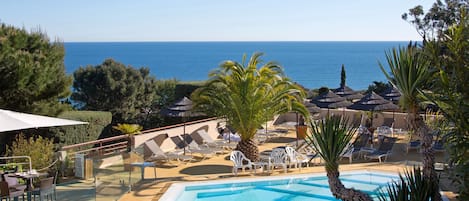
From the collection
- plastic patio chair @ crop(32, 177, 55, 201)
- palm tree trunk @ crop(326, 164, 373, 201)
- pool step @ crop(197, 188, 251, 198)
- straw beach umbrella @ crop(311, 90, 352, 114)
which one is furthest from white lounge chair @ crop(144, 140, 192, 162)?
palm tree trunk @ crop(326, 164, 373, 201)

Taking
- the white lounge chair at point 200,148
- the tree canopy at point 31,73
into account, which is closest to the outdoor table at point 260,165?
the white lounge chair at point 200,148

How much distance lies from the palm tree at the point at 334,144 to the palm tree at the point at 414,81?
88 cm

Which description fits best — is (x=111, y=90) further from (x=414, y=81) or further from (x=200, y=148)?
(x=414, y=81)

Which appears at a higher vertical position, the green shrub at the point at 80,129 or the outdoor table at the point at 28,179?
the green shrub at the point at 80,129

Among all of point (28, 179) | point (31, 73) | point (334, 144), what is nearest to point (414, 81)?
point (334, 144)

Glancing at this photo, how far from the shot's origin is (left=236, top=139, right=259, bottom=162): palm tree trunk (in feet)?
43.7

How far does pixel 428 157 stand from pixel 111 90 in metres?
21.5

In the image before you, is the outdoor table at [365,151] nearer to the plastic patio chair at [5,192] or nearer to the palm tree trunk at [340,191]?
the palm tree trunk at [340,191]

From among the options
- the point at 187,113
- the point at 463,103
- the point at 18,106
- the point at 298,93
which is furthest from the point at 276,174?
the point at 18,106

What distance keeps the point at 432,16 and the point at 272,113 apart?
25.0 meters

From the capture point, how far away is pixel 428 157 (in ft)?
20.6

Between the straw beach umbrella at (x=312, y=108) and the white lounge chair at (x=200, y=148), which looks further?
the straw beach umbrella at (x=312, y=108)

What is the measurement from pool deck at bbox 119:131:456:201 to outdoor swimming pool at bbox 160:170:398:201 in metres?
0.37

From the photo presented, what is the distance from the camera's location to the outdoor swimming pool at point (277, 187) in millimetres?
10422
